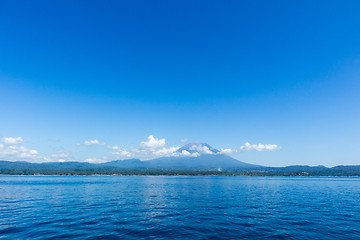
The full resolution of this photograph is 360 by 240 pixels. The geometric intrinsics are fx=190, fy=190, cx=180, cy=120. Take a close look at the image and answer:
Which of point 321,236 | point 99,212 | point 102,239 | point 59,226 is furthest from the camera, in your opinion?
point 99,212

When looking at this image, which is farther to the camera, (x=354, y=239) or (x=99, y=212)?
(x=99, y=212)

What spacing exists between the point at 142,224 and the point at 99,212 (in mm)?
10942

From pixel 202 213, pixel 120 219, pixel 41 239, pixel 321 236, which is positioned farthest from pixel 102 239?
pixel 321 236

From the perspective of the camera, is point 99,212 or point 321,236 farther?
point 99,212

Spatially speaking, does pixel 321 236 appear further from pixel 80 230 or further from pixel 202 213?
pixel 80 230

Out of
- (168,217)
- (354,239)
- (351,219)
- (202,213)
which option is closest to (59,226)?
(168,217)

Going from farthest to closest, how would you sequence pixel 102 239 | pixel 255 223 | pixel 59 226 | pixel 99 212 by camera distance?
pixel 99 212 < pixel 255 223 < pixel 59 226 < pixel 102 239

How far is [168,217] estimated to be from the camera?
28.9m

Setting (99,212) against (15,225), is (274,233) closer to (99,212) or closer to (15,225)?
(99,212)

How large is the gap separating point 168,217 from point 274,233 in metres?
14.5

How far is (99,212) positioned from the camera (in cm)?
3167

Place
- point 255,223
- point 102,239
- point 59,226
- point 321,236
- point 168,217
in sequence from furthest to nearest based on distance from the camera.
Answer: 1. point 168,217
2. point 255,223
3. point 59,226
4. point 321,236
5. point 102,239

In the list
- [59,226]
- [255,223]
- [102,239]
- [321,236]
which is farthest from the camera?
[255,223]

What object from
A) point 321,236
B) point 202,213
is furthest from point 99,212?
point 321,236
